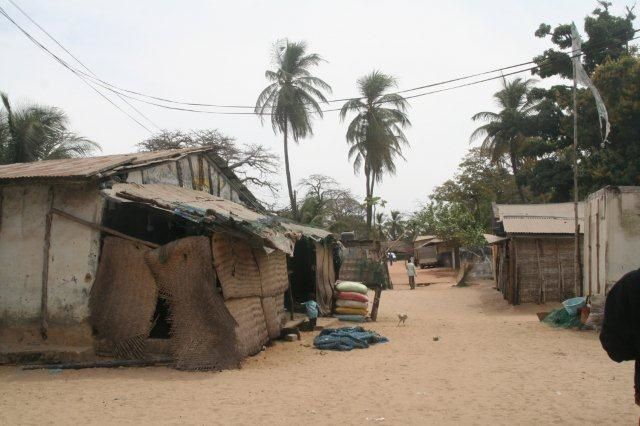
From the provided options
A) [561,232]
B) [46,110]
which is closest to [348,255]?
[561,232]

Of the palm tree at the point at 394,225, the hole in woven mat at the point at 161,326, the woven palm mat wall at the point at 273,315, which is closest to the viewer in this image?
the hole in woven mat at the point at 161,326

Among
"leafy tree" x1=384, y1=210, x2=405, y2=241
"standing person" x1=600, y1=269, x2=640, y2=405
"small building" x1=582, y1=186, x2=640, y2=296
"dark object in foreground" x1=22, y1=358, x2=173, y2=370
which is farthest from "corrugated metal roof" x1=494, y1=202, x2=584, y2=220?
"leafy tree" x1=384, y1=210, x2=405, y2=241

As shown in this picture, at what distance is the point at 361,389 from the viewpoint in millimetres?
7406

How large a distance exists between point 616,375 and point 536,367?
1130 millimetres

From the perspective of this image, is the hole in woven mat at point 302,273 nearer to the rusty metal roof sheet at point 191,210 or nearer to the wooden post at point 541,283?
the rusty metal roof sheet at point 191,210

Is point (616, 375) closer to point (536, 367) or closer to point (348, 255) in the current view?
point (536, 367)

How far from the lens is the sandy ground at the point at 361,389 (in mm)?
6027

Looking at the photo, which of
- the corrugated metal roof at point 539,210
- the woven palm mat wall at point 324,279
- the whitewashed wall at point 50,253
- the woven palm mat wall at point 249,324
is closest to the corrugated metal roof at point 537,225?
the corrugated metal roof at point 539,210

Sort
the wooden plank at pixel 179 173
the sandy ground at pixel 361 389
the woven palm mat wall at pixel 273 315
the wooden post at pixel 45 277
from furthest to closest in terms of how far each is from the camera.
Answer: the wooden plank at pixel 179 173, the woven palm mat wall at pixel 273 315, the wooden post at pixel 45 277, the sandy ground at pixel 361 389

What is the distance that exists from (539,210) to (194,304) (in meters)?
15.6

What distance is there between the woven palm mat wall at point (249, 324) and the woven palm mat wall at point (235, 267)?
0.13 metres

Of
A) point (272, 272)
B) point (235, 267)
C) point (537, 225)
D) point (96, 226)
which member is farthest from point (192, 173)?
point (537, 225)

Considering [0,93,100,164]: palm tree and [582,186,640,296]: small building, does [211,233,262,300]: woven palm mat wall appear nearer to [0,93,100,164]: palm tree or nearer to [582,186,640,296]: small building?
[582,186,640,296]: small building

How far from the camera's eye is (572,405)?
21.0 feet
